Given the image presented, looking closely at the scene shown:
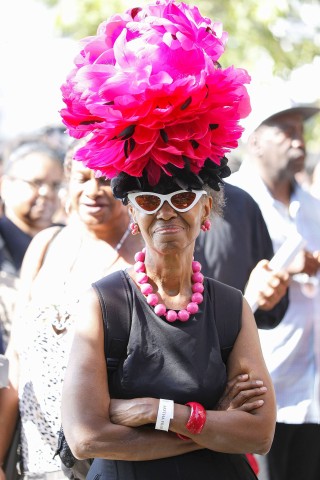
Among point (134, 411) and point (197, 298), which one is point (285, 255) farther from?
point (134, 411)

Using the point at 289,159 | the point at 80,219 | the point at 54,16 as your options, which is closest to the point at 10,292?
the point at 80,219

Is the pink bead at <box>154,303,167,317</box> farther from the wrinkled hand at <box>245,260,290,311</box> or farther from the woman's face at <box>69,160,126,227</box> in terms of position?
the wrinkled hand at <box>245,260,290,311</box>

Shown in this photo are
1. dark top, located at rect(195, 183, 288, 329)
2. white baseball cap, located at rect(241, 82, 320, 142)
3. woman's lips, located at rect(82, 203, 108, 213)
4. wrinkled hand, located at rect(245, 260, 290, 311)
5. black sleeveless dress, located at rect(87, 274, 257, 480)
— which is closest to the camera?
black sleeveless dress, located at rect(87, 274, 257, 480)

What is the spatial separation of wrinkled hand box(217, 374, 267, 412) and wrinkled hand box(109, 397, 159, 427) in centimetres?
31

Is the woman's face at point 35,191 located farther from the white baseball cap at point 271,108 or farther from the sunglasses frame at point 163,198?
the sunglasses frame at point 163,198

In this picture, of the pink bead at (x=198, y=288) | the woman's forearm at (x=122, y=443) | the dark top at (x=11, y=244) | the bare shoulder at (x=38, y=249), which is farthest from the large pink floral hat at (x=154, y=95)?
the dark top at (x=11, y=244)

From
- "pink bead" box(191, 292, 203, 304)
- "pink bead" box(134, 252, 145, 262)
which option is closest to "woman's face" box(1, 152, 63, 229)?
"pink bead" box(134, 252, 145, 262)

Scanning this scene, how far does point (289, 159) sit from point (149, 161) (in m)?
3.23

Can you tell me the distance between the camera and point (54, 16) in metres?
13.3

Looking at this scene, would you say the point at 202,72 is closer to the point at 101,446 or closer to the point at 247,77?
the point at 247,77

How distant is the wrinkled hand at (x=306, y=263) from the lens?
19.0 feet

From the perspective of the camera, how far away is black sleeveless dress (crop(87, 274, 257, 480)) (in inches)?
138

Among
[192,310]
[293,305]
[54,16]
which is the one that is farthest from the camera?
[54,16]

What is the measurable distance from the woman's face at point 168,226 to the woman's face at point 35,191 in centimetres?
414
